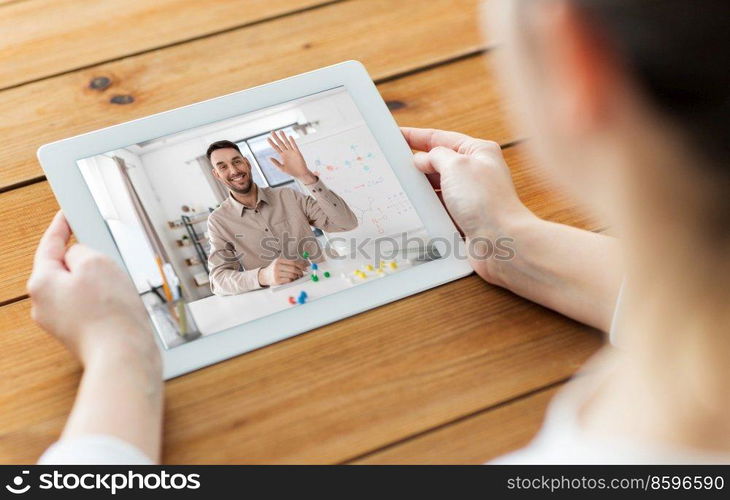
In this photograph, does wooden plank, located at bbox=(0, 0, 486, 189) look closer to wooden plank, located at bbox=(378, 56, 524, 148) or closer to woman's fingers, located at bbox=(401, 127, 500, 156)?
wooden plank, located at bbox=(378, 56, 524, 148)

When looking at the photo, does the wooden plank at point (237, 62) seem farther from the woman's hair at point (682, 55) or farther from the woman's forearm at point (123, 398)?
→ the woman's hair at point (682, 55)

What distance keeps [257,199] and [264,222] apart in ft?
0.08

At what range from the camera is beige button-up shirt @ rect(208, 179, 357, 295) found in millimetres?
717

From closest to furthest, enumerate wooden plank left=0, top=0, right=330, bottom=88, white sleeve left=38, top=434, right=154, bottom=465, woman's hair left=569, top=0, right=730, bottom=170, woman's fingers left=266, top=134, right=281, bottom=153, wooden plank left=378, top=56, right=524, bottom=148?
woman's hair left=569, top=0, right=730, bottom=170 → white sleeve left=38, top=434, right=154, bottom=465 → woman's fingers left=266, top=134, right=281, bottom=153 → wooden plank left=378, top=56, right=524, bottom=148 → wooden plank left=0, top=0, right=330, bottom=88

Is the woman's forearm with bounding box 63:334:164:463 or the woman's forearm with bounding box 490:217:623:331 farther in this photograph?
the woman's forearm with bounding box 490:217:623:331

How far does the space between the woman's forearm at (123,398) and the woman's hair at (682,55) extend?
1.39 feet

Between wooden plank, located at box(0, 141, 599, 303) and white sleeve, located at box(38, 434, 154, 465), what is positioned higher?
wooden plank, located at box(0, 141, 599, 303)

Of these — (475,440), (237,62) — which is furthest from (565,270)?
(237,62)

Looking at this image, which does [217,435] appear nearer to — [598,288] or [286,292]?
[286,292]

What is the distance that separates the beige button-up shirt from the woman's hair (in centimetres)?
41

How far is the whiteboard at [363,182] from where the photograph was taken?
0.76 meters

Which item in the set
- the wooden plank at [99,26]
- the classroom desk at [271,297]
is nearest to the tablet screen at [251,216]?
the classroom desk at [271,297]

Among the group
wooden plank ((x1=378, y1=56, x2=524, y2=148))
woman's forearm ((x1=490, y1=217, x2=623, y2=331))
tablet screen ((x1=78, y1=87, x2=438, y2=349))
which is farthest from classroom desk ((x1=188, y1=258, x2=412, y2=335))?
wooden plank ((x1=378, y1=56, x2=524, y2=148))
